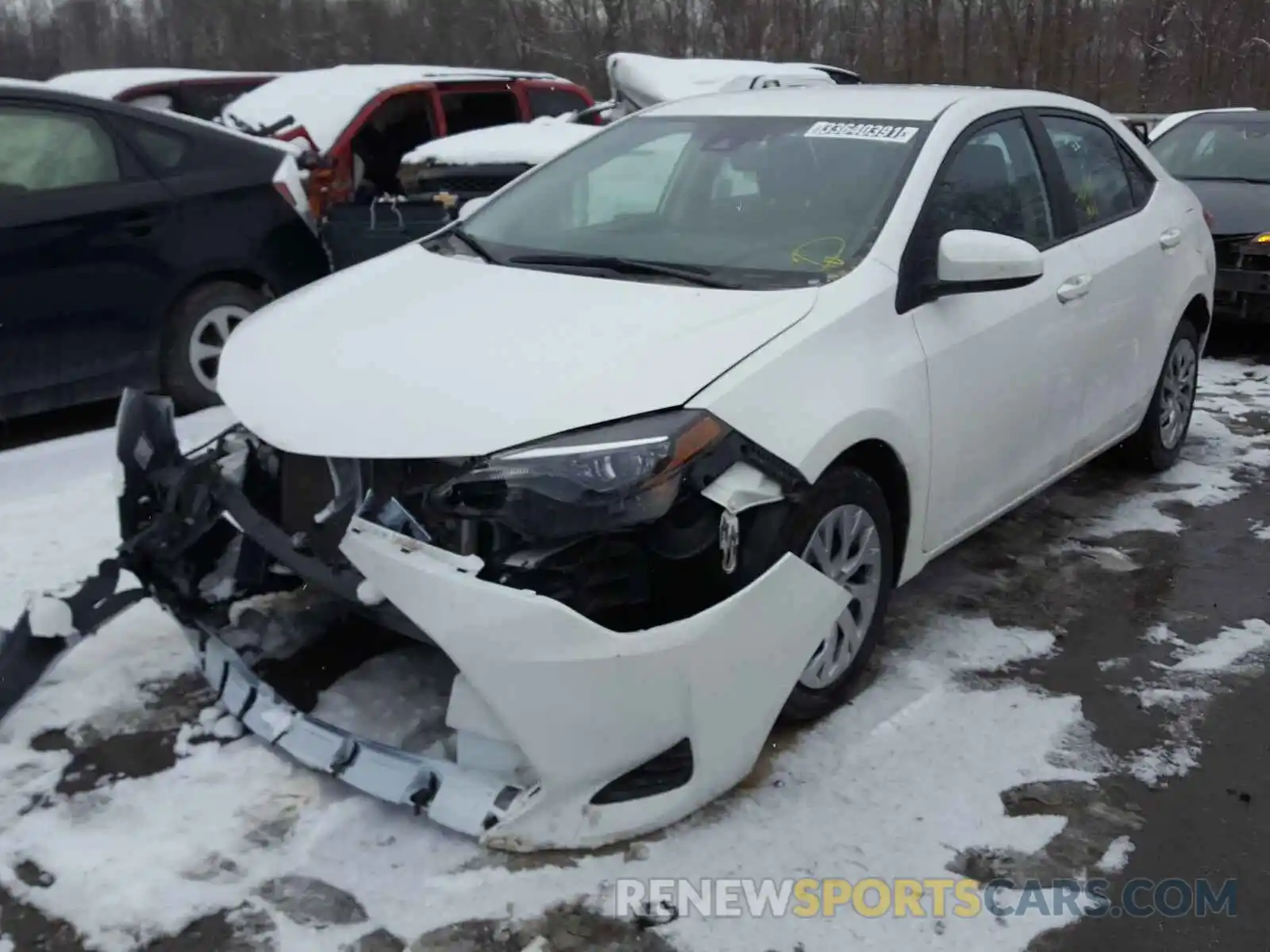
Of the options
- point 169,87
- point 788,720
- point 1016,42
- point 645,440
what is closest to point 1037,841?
point 788,720

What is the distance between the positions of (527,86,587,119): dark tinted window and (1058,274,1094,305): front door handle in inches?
247

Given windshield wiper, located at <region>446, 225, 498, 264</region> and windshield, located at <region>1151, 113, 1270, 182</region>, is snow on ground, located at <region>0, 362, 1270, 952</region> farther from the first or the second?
windshield, located at <region>1151, 113, 1270, 182</region>

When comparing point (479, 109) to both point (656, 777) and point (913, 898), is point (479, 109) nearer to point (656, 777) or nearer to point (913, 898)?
point (656, 777)

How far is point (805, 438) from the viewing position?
2834mm

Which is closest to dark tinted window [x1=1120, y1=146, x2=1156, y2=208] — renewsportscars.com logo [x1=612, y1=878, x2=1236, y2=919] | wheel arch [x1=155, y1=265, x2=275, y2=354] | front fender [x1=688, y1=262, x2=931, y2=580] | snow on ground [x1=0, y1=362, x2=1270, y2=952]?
snow on ground [x1=0, y1=362, x2=1270, y2=952]

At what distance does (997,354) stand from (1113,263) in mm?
1093

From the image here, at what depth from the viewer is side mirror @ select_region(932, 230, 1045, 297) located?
10.8ft

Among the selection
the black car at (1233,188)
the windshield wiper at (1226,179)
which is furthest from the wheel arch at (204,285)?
the windshield wiper at (1226,179)

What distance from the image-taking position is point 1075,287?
4098mm

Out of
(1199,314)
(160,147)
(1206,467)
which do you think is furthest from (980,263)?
(160,147)

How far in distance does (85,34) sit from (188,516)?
117ft

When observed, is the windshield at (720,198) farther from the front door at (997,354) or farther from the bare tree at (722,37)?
the bare tree at (722,37)

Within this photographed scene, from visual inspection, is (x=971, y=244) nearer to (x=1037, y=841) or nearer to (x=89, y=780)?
(x=1037, y=841)

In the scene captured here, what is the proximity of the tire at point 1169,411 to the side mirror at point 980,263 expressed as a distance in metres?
2.05
